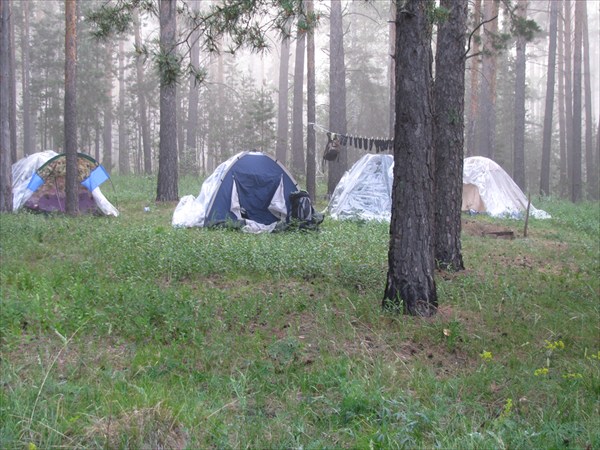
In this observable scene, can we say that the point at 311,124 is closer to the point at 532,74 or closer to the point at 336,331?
the point at 336,331

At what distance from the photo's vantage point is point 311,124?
52.8 ft

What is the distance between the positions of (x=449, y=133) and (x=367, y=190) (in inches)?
297

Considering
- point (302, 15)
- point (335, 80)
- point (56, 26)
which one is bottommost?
point (302, 15)

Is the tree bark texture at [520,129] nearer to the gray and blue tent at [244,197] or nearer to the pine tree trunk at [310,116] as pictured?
the pine tree trunk at [310,116]

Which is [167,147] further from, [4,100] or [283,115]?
[283,115]

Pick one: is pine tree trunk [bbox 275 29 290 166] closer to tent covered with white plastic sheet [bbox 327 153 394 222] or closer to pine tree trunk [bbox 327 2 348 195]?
pine tree trunk [bbox 327 2 348 195]

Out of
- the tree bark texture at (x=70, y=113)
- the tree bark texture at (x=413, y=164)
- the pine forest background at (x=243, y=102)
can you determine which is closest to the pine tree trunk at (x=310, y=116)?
the pine forest background at (x=243, y=102)

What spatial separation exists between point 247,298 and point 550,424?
11.0 feet

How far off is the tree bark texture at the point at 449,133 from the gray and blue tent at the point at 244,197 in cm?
472

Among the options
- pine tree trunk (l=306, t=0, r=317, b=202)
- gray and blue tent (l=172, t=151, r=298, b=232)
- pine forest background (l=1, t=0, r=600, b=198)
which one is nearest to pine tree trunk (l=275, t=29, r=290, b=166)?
pine forest background (l=1, t=0, r=600, b=198)

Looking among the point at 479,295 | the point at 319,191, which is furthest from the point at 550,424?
the point at 319,191

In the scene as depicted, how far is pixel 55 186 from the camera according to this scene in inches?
554

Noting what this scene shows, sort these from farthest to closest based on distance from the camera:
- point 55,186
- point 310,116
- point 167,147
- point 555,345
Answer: point 310,116
point 167,147
point 55,186
point 555,345

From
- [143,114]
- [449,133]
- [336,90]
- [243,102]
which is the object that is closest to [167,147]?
[336,90]
